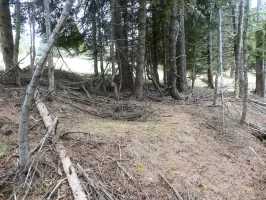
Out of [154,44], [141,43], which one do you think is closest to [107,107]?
[141,43]

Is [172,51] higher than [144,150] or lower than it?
higher

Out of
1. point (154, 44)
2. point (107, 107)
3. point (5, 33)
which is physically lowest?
point (107, 107)

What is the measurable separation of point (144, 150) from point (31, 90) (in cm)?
225

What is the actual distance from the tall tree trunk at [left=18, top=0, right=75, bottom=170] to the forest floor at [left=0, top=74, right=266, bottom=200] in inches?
13.6

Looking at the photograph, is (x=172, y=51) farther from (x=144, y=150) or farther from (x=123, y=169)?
(x=123, y=169)

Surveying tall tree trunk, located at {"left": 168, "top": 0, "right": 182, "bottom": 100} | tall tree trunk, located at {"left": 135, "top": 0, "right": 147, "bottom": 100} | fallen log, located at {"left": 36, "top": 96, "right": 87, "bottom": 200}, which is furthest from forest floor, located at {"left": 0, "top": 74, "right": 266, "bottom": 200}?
tall tree trunk, located at {"left": 168, "top": 0, "right": 182, "bottom": 100}

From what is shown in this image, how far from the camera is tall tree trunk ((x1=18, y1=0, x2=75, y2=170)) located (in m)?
3.33

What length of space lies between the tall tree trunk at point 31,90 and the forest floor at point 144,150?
35cm

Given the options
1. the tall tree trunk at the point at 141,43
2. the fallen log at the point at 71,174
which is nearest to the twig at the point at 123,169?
the fallen log at the point at 71,174

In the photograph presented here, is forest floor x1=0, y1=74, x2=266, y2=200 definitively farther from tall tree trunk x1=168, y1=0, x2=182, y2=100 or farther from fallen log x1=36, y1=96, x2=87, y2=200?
tall tree trunk x1=168, y1=0, x2=182, y2=100

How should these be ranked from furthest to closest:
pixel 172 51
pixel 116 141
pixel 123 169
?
1. pixel 172 51
2. pixel 116 141
3. pixel 123 169

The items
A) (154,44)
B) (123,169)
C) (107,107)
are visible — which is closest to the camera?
(123,169)

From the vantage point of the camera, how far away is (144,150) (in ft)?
15.6

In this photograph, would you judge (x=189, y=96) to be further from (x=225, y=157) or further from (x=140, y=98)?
(x=225, y=157)
